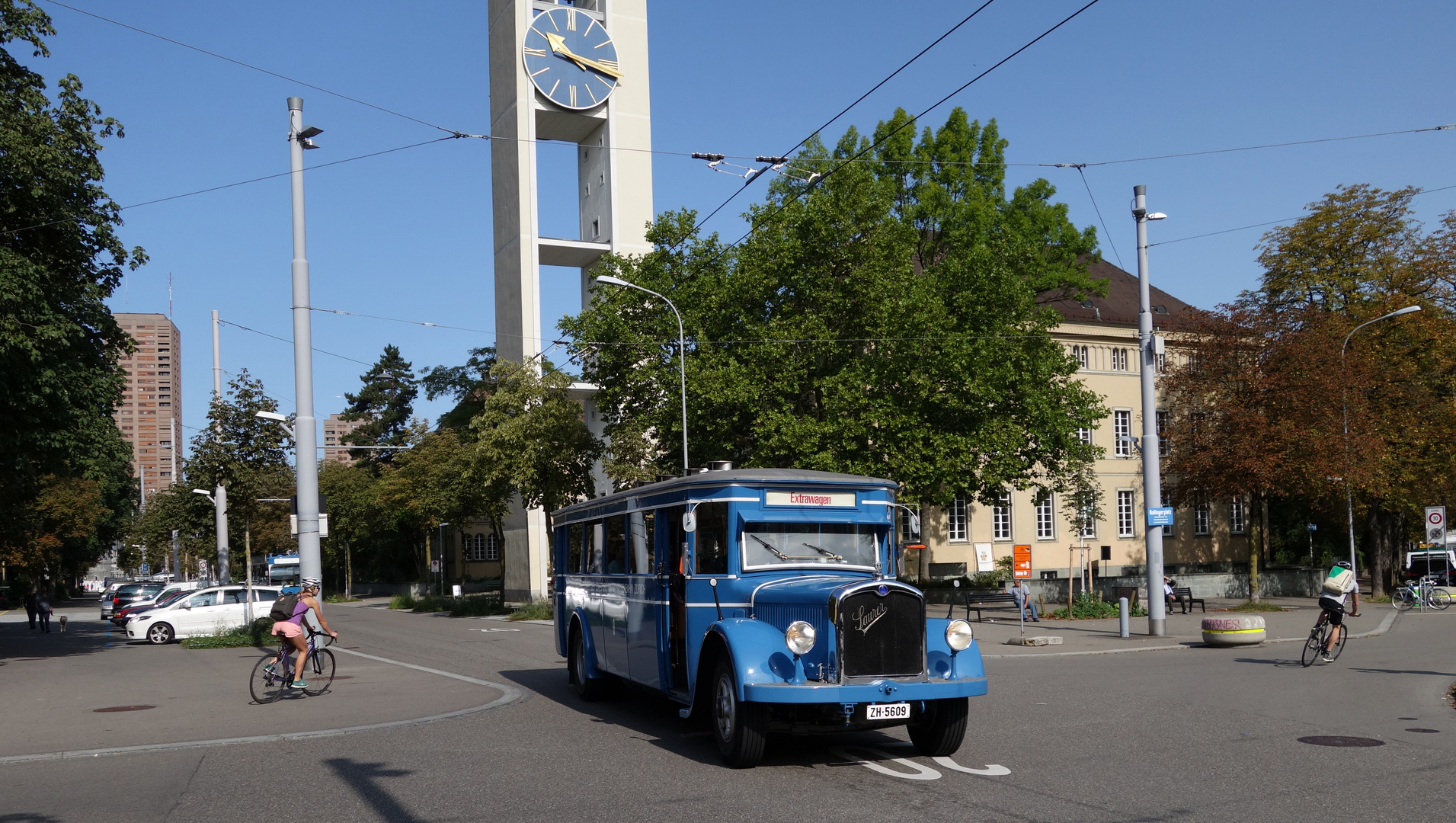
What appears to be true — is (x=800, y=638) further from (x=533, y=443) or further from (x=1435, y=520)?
(x=1435, y=520)

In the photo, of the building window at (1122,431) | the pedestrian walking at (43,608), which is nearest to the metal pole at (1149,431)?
the building window at (1122,431)

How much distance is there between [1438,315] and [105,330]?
44.1m

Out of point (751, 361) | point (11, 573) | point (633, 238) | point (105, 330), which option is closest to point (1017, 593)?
point (751, 361)

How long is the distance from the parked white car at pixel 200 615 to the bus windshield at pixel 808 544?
24170mm

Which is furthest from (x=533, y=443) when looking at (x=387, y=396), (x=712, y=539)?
(x=387, y=396)

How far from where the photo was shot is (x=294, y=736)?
12.2 metres

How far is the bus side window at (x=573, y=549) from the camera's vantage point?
15875 mm

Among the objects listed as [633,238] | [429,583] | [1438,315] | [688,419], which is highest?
[633,238]

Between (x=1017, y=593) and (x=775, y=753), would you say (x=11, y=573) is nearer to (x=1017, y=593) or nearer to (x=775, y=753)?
(x=1017, y=593)

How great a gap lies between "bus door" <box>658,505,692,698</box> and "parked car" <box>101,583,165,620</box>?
38.0 meters

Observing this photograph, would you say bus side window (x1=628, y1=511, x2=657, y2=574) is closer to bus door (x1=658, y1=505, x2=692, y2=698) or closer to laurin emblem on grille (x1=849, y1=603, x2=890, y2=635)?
bus door (x1=658, y1=505, x2=692, y2=698)

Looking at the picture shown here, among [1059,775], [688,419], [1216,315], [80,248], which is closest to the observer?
[1059,775]

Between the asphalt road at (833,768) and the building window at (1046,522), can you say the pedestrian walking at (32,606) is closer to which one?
the asphalt road at (833,768)

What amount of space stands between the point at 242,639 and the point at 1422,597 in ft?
114
